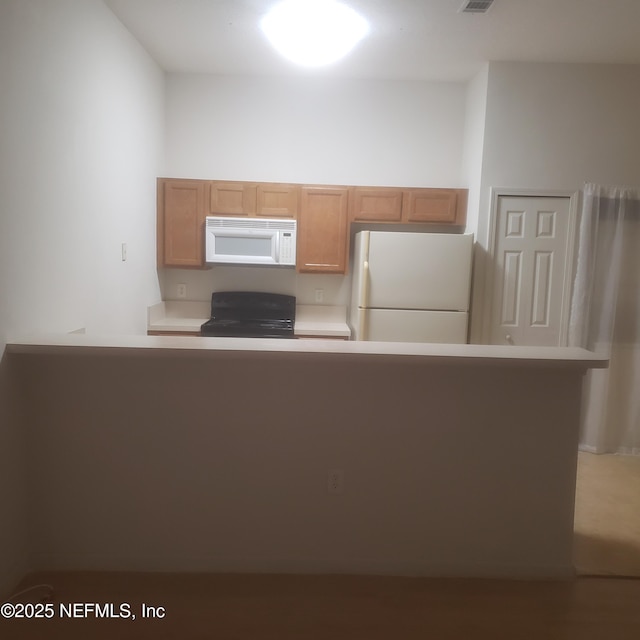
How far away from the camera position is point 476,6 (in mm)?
2699

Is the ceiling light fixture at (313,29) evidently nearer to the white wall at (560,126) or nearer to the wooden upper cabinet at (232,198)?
the wooden upper cabinet at (232,198)

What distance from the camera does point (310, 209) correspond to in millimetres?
3912

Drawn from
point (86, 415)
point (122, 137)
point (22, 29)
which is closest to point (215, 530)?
point (86, 415)

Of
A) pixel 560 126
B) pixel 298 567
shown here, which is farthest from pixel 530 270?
pixel 298 567

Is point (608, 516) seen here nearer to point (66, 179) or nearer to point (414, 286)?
point (414, 286)

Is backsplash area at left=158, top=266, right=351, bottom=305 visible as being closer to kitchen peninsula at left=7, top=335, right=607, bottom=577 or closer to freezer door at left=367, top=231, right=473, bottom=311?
freezer door at left=367, top=231, right=473, bottom=311

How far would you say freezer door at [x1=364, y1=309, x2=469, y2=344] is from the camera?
3.55 meters

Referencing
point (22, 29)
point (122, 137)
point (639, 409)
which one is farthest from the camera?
point (639, 409)

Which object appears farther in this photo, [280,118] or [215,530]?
[280,118]

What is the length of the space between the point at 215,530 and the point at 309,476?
1.52ft

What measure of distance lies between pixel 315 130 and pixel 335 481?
304 cm

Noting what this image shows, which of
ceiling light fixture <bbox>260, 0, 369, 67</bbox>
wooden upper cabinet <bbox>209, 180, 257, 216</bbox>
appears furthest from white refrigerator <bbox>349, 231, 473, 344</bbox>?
ceiling light fixture <bbox>260, 0, 369, 67</bbox>

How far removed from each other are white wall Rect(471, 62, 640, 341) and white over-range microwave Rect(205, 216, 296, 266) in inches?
59.6

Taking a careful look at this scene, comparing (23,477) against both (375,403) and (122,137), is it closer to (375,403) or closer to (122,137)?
(375,403)
